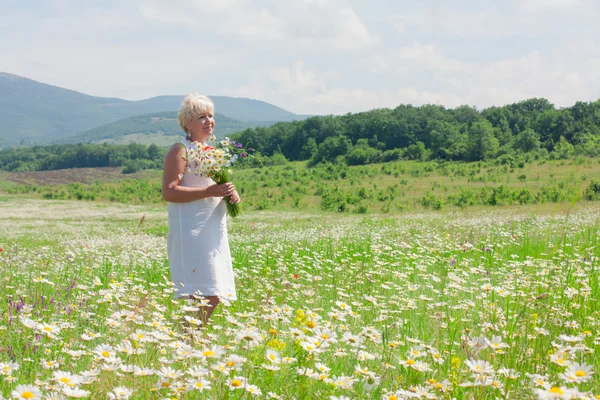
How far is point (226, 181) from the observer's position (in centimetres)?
543

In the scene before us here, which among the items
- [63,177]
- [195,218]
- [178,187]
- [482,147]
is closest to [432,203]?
[195,218]

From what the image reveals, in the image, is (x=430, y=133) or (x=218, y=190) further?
(x=430, y=133)

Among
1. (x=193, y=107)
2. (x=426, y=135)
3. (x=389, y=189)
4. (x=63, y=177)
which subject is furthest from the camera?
(x=63, y=177)

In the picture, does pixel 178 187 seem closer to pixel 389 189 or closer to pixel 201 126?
pixel 201 126

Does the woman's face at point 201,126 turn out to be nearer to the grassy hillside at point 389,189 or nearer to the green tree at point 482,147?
the grassy hillside at point 389,189

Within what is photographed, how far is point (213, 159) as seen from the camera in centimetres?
526

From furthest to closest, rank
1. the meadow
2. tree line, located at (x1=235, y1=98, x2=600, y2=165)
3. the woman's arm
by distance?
1. tree line, located at (x1=235, y1=98, x2=600, y2=165)
2. the woman's arm
3. the meadow

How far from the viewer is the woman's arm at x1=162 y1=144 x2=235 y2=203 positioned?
5.20 m

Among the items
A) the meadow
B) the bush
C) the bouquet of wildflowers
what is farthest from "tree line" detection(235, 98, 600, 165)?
the bouquet of wildflowers

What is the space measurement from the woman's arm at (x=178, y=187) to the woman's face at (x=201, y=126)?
0.67 feet

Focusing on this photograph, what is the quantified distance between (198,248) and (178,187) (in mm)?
623

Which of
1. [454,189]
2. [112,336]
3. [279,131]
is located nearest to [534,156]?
[454,189]

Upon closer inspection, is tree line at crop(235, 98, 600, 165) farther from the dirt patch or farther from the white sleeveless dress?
the white sleeveless dress

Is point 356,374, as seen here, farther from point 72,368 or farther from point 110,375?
point 72,368
